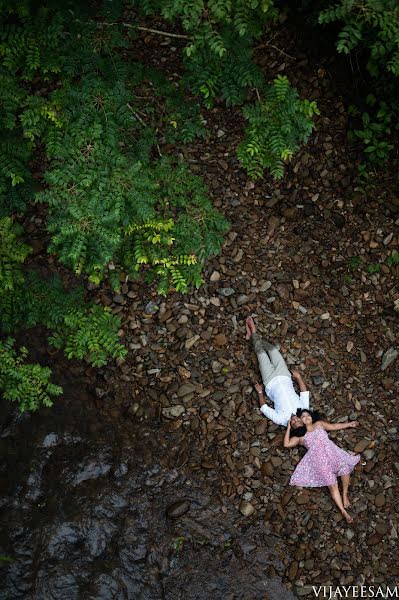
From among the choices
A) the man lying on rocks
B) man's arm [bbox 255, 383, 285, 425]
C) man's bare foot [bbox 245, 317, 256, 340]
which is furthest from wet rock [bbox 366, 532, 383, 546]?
man's bare foot [bbox 245, 317, 256, 340]

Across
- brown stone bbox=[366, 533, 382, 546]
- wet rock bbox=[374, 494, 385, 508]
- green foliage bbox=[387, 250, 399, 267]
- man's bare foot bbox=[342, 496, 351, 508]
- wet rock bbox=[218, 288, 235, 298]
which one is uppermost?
green foliage bbox=[387, 250, 399, 267]

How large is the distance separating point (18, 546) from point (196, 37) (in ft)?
16.1

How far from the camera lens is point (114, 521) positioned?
20.1 feet

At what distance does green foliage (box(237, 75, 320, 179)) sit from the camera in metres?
4.99

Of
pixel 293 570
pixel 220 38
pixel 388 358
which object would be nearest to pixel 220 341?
pixel 388 358

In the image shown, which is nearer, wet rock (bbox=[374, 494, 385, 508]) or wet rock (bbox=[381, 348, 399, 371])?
wet rock (bbox=[374, 494, 385, 508])

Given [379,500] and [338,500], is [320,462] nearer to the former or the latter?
[338,500]

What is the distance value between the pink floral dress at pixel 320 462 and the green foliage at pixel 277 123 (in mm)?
2928

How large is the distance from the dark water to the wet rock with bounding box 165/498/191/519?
0.01 meters

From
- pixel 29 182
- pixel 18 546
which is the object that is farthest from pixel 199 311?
pixel 18 546

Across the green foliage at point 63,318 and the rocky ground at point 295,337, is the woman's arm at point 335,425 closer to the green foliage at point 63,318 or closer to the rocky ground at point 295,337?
the rocky ground at point 295,337

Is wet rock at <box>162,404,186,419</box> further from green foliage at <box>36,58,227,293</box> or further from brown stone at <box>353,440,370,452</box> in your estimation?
green foliage at <box>36,58,227,293</box>

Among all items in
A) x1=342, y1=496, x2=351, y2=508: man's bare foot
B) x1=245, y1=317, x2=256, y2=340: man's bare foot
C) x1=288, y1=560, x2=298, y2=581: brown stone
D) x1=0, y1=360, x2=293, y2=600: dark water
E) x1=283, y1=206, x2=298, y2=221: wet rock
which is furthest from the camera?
x1=283, y1=206, x2=298, y2=221: wet rock

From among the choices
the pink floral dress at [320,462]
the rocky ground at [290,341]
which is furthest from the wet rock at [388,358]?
the pink floral dress at [320,462]
